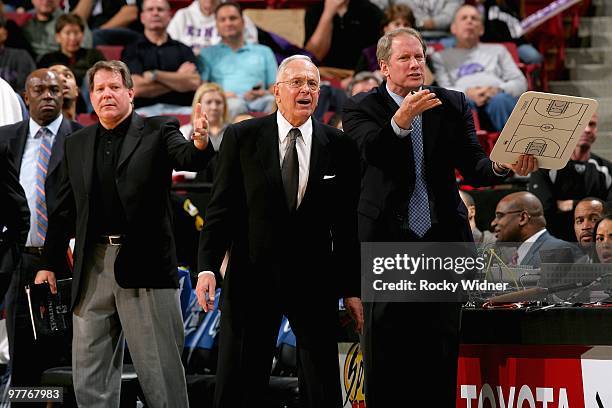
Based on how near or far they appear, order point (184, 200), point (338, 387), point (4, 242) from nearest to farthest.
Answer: point (338, 387), point (4, 242), point (184, 200)

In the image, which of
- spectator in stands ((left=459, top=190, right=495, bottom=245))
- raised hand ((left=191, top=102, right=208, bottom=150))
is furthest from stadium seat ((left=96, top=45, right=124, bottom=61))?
raised hand ((left=191, top=102, right=208, bottom=150))

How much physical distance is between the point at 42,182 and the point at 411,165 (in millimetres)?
2560

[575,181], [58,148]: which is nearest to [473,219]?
[575,181]

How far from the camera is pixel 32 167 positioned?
6117 millimetres

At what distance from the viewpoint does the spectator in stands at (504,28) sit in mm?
10391

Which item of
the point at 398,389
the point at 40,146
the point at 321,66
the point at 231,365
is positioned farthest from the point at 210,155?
the point at 321,66

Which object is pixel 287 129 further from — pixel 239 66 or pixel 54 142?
pixel 239 66

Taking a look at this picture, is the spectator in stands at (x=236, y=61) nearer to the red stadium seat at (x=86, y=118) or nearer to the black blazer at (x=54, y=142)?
the red stadium seat at (x=86, y=118)

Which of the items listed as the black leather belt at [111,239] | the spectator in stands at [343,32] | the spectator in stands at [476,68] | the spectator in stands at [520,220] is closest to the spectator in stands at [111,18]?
the spectator in stands at [343,32]

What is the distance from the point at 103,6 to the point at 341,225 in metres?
7.03

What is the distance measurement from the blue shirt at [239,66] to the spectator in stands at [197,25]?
0.45m

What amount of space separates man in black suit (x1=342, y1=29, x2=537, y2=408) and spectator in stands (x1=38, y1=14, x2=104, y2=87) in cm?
547

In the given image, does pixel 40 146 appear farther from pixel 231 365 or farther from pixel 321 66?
pixel 321 66

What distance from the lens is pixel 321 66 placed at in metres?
10.2
